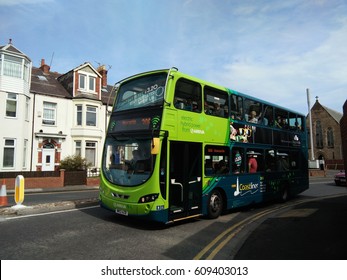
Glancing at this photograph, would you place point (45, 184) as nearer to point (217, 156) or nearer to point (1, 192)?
point (1, 192)

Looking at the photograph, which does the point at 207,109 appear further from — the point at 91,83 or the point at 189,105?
the point at 91,83

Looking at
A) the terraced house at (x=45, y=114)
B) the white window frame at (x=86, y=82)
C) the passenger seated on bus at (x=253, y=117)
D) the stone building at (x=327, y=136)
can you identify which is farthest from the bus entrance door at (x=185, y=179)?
the stone building at (x=327, y=136)

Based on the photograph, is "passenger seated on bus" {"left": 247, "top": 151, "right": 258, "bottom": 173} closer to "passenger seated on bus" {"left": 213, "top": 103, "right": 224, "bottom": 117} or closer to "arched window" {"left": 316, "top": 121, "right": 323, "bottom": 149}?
"passenger seated on bus" {"left": 213, "top": 103, "right": 224, "bottom": 117}

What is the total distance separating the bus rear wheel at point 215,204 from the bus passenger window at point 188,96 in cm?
275

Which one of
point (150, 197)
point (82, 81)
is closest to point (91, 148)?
point (82, 81)

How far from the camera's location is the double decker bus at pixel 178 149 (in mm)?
7254

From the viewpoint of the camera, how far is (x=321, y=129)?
63781mm

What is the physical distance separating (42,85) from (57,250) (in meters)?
24.4

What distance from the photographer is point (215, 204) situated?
29.9ft

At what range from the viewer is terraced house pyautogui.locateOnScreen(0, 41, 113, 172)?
2258cm

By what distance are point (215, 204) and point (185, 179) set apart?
69.8 inches

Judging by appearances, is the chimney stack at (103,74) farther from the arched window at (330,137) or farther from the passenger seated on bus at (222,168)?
the arched window at (330,137)
